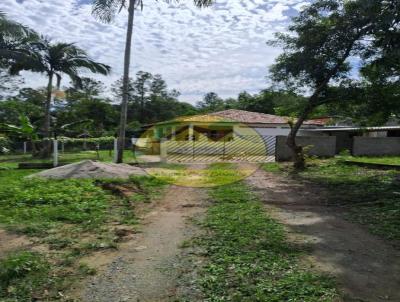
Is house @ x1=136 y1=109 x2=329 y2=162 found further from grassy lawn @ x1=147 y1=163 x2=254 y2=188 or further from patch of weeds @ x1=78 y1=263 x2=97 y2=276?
patch of weeds @ x1=78 y1=263 x2=97 y2=276

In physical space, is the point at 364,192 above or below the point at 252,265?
above

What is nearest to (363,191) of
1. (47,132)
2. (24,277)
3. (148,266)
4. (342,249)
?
(342,249)

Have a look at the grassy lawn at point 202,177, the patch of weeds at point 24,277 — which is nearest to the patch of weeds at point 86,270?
the patch of weeds at point 24,277

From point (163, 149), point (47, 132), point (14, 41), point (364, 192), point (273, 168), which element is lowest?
point (364, 192)

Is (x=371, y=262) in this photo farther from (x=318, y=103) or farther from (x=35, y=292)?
(x=318, y=103)

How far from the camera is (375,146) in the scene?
22.5 metres

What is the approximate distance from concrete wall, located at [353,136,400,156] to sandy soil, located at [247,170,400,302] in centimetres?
1485

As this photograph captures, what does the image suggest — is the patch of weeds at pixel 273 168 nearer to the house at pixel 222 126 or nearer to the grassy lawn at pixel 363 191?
the grassy lawn at pixel 363 191

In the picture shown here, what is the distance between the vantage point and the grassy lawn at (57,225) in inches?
154

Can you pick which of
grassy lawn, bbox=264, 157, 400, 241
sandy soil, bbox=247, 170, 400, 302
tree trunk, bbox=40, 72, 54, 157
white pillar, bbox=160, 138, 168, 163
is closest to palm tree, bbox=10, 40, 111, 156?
tree trunk, bbox=40, 72, 54, 157

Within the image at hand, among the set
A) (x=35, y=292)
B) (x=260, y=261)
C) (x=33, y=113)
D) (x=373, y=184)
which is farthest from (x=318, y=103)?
(x=33, y=113)

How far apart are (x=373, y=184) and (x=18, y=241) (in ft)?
29.2

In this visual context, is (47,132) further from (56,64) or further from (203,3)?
(203,3)

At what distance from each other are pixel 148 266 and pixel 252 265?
3.66 ft
